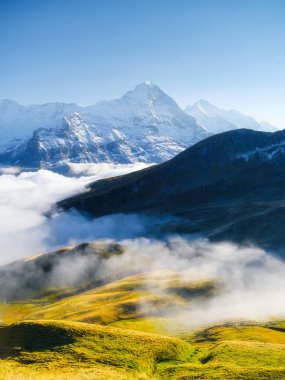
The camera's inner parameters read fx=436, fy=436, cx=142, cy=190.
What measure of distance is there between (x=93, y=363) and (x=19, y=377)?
45.4 ft

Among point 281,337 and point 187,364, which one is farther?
point 281,337

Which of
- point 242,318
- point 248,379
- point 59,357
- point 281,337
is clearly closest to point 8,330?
point 59,357

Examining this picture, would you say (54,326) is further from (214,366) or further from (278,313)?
(278,313)

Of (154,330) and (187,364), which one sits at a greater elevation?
(187,364)

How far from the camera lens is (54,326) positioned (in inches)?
3339

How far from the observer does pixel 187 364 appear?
77438 mm

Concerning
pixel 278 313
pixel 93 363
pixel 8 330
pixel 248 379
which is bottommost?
pixel 278 313

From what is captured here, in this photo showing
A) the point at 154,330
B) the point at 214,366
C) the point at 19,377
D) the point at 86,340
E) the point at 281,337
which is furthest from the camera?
the point at 154,330

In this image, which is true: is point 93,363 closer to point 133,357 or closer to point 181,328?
point 133,357

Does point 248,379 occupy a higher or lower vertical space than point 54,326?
lower

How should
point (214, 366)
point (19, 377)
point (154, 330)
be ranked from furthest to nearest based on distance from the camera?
point (154, 330) < point (214, 366) < point (19, 377)

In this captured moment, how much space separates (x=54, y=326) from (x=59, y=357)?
32.3 feet

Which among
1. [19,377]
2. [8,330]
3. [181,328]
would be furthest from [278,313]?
[19,377]

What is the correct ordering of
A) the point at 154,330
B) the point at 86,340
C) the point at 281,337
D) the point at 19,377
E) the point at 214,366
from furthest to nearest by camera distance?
the point at 154,330 < the point at 281,337 < the point at 86,340 < the point at 214,366 < the point at 19,377
